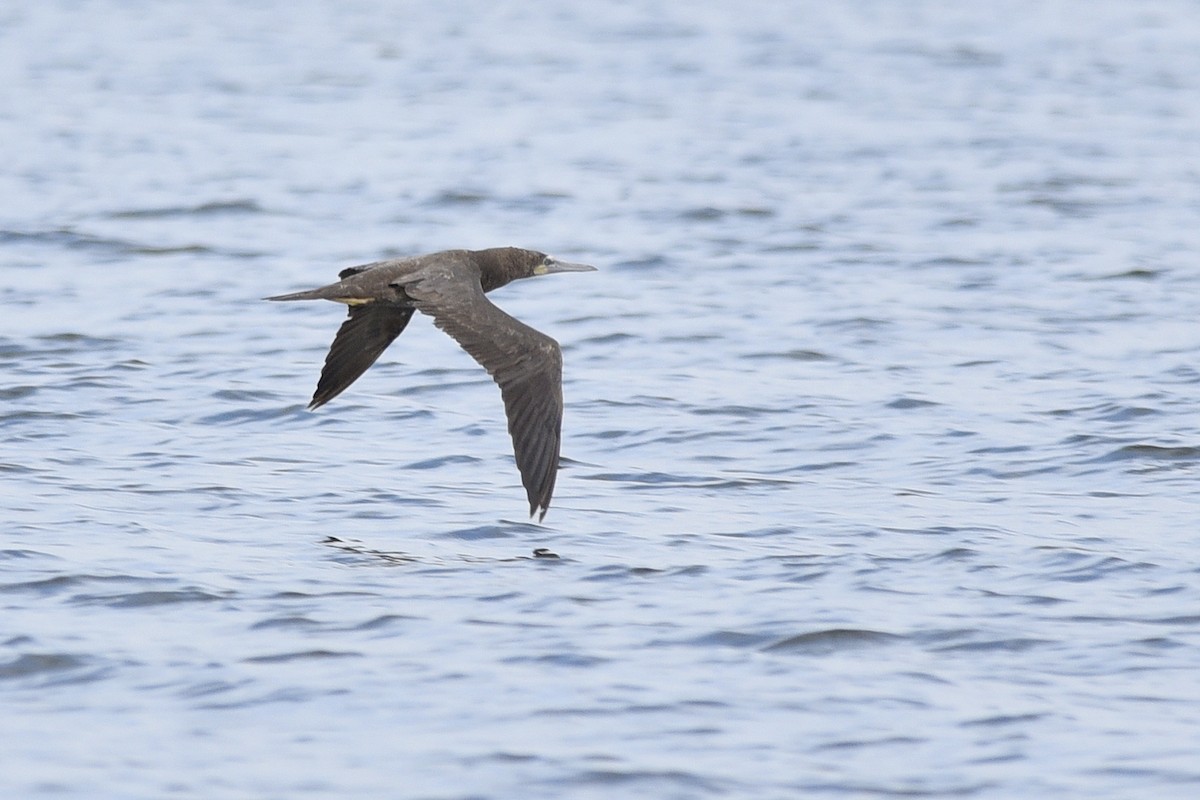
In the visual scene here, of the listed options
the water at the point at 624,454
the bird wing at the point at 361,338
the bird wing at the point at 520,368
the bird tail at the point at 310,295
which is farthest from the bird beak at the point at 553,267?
the bird tail at the point at 310,295

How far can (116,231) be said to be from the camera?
49.2 feet

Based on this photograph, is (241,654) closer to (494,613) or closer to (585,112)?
(494,613)

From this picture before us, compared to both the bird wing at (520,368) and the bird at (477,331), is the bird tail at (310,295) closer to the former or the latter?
the bird at (477,331)

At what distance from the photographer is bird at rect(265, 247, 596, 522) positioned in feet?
25.4

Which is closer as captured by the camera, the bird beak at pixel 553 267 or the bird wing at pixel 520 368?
the bird wing at pixel 520 368

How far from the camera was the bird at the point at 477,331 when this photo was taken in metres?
7.73

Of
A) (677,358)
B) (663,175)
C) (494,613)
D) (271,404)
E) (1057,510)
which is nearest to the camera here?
(494,613)

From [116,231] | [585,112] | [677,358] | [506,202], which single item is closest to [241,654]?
[677,358]

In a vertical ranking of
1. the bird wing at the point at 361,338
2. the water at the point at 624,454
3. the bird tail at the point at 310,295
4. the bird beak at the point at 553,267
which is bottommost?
the water at the point at 624,454

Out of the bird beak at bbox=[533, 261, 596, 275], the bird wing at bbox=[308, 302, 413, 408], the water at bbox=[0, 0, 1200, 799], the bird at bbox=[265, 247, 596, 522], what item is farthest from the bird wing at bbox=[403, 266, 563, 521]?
the bird beak at bbox=[533, 261, 596, 275]

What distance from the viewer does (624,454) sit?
9.45 metres

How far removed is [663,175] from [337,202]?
3.01m

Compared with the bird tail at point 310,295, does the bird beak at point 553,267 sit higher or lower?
lower

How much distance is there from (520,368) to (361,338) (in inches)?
56.5
